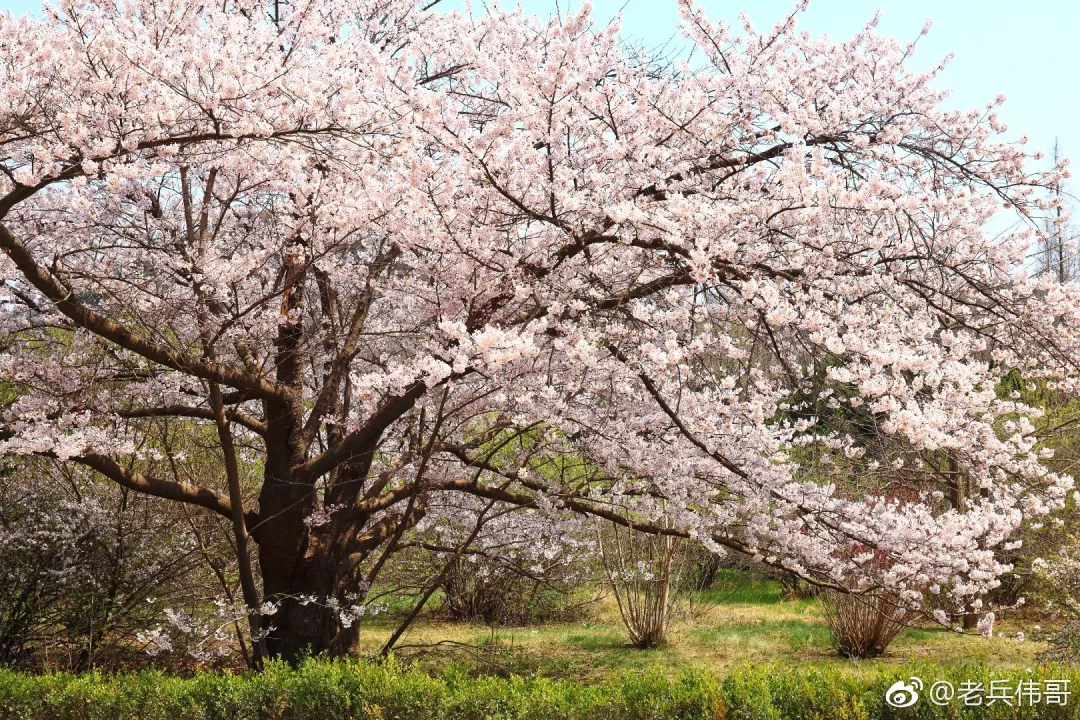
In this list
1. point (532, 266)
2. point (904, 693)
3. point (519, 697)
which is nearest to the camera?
point (904, 693)

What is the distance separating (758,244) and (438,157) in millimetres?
2425

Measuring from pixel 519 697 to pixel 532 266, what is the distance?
2.61m

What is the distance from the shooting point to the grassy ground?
878cm

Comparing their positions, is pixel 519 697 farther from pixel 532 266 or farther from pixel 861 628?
pixel 861 628

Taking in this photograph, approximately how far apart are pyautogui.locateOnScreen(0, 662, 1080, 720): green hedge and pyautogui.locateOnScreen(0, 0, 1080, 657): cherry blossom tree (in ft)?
4.09

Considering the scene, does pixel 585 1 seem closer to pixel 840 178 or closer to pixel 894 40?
pixel 840 178

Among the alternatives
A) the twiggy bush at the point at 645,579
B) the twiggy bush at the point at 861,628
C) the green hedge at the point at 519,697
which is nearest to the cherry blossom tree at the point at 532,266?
the green hedge at the point at 519,697

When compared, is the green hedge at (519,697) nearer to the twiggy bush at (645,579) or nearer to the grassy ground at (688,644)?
the grassy ground at (688,644)

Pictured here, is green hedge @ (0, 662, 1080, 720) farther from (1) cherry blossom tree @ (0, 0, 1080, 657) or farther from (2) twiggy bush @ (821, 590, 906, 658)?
(2) twiggy bush @ (821, 590, 906, 658)

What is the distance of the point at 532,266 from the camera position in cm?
550

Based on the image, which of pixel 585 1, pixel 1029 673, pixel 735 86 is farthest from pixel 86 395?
pixel 1029 673

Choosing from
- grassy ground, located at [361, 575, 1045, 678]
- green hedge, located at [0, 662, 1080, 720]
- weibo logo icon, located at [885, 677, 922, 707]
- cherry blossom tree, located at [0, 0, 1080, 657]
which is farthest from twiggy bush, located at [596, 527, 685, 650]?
weibo logo icon, located at [885, 677, 922, 707]

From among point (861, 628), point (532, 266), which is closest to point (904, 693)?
point (532, 266)

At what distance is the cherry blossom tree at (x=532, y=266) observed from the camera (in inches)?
193
